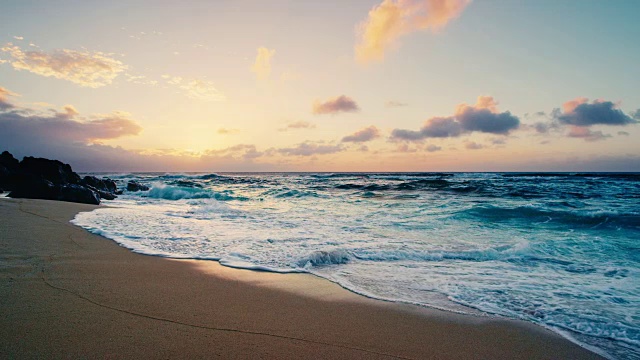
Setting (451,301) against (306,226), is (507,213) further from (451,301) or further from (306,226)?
(451,301)

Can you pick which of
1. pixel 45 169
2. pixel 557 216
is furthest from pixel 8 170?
pixel 557 216

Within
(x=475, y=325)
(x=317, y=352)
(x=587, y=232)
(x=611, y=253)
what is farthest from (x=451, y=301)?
(x=587, y=232)

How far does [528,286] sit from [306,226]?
18.7ft

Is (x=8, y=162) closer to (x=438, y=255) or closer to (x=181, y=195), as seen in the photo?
(x=181, y=195)

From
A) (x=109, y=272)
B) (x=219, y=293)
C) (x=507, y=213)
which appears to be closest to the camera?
(x=219, y=293)

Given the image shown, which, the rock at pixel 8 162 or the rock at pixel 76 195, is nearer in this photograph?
the rock at pixel 76 195

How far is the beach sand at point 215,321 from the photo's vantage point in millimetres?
2373

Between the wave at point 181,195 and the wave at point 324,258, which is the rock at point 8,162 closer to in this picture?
the wave at point 181,195

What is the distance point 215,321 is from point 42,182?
577 inches

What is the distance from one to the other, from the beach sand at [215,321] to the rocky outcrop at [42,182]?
1074 centimetres

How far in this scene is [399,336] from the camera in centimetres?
281

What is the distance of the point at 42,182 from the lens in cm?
1323

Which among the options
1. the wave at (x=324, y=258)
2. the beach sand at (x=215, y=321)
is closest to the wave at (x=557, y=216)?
the wave at (x=324, y=258)

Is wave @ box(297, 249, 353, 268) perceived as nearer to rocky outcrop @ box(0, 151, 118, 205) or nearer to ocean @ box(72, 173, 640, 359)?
ocean @ box(72, 173, 640, 359)
